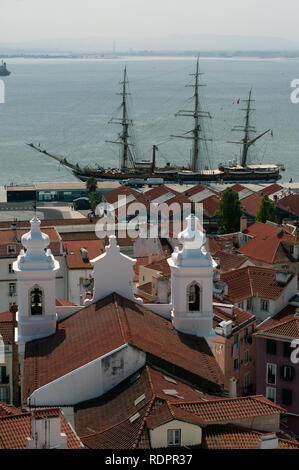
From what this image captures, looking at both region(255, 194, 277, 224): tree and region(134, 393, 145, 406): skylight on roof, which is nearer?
region(134, 393, 145, 406): skylight on roof

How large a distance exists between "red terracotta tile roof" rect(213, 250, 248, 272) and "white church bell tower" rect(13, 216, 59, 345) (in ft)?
51.6

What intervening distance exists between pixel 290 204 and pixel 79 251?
23760 mm

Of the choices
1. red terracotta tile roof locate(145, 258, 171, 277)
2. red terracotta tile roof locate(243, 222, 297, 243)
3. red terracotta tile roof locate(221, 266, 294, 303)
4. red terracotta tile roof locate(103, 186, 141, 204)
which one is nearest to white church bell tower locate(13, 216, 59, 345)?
red terracotta tile roof locate(221, 266, 294, 303)

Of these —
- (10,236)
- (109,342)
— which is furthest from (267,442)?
(10,236)

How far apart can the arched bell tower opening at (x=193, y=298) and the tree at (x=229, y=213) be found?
2985 cm

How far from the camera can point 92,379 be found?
1661cm

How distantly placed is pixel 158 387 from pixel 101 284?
4.42m

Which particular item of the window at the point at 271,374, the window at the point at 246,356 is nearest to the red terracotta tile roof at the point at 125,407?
the window at the point at 271,374

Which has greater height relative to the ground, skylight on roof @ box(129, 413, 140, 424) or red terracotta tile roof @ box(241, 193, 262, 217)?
skylight on roof @ box(129, 413, 140, 424)

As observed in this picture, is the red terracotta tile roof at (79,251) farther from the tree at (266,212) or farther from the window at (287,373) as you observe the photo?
the tree at (266,212)

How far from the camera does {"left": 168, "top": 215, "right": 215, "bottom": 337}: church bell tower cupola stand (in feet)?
63.6

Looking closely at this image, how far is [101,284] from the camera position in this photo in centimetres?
1962

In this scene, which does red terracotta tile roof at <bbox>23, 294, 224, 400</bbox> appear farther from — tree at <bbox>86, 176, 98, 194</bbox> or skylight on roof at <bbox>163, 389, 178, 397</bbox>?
tree at <bbox>86, 176, 98, 194</bbox>

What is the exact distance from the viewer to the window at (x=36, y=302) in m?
19.5
